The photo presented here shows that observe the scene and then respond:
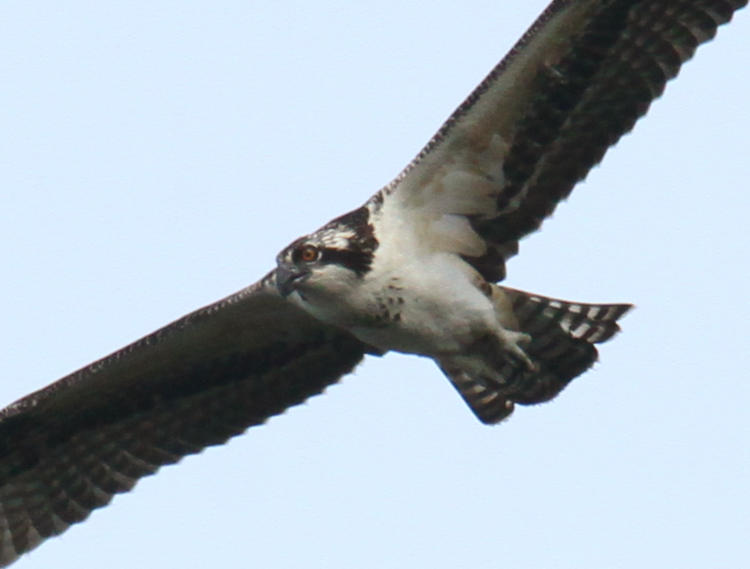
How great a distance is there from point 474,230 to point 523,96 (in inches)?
42.0

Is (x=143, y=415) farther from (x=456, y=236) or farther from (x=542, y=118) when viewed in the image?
(x=542, y=118)

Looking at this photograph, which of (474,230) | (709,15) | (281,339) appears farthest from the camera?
(281,339)

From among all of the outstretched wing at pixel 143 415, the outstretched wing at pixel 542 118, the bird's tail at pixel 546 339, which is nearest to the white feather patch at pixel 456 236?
the outstretched wing at pixel 542 118

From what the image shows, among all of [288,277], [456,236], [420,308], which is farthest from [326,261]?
[456,236]

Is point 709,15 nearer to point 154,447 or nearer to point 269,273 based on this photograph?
point 269,273

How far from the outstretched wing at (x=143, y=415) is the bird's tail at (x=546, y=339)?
1337 millimetres

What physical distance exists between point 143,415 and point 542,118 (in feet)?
12.5

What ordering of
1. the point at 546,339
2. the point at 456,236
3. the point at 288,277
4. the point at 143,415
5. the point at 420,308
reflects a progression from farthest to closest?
1. the point at 143,415
2. the point at 546,339
3. the point at 456,236
4. the point at 420,308
5. the point at 288,277

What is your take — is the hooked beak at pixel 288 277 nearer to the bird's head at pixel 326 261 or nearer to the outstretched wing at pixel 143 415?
the bird's head at pixel 326 261

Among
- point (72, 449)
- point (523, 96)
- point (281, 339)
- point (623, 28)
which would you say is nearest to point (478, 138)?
point (523, 96)

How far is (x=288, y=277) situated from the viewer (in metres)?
11.1

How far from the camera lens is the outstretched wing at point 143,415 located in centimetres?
1277

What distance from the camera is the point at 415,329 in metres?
11.4

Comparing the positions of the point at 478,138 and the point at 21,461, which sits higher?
the point at 478,138
